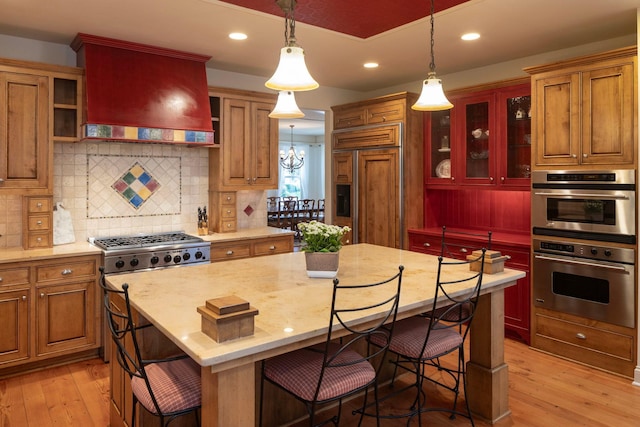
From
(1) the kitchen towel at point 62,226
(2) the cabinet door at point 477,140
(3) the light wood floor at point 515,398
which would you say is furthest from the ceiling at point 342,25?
(3) the light wood floor at point 515,398

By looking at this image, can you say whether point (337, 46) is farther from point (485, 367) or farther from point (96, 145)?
point (485, 367)

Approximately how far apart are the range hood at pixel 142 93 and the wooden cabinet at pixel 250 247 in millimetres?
962

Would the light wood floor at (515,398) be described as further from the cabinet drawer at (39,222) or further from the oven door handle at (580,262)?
the cabinet drawer at (39,222)

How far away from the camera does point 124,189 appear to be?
4301 mm

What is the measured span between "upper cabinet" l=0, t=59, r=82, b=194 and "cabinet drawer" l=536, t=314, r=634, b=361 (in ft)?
13.6

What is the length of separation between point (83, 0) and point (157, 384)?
253cm

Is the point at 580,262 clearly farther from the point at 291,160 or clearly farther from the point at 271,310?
the point at 291,160

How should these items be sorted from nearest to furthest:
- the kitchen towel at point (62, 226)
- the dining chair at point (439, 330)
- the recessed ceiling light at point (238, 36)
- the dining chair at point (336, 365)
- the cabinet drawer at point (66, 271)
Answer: the dining chair at point (336, 365) → the dining chair at point (439, 330) → the cabinet drawer at point (66, 271) → the recessed ceiling light at point (238, 36) → the kitchen towel at point (62, 226)

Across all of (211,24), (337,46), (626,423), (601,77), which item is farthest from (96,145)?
(626,423)

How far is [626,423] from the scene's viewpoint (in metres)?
2.71

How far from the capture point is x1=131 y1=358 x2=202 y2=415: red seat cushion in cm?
175

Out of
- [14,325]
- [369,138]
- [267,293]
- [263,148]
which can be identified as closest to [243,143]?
[263,148]

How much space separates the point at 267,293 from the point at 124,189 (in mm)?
2675

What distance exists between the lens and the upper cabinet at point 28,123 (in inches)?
134
